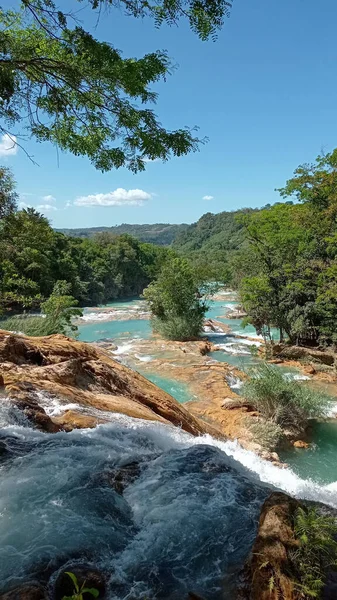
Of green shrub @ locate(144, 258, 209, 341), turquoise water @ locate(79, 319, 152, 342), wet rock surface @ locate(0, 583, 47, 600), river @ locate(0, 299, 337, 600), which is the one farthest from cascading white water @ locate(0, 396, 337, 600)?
turquoise water @ locate(79, 319, 152, 342)

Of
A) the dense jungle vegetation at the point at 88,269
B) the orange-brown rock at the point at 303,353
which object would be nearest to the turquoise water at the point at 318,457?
the orange-brown rock at the point at 303,353

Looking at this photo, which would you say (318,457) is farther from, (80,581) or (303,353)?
(303,353)

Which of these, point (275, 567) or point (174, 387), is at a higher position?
point (275, 567)

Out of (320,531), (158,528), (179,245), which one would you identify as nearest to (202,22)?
(320,531)

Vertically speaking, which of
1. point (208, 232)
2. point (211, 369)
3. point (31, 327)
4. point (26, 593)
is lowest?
point (211, 369)

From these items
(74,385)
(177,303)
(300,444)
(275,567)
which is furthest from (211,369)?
(275,567)

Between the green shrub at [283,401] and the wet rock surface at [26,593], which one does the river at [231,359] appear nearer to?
the green shrub at [283,401]

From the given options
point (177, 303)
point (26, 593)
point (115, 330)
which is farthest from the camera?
point (115, 330)
